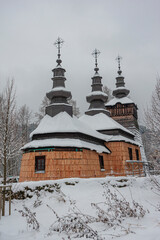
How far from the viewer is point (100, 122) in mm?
26281

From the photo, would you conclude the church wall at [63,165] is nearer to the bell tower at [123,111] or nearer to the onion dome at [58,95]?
the onion dome at [58,95]

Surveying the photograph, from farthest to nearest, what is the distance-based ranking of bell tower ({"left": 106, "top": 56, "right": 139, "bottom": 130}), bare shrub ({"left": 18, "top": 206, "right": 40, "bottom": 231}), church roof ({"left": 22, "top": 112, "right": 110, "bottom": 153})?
bell tower ({"left": 106, "top": 56, "right": 139, "bottom": 130}) → church roof ({"left": 22, "top": 112, "right": 110, "bottom": 153}) → bare shrub ({"left": 18, "top": 206, "right": 40, "bottom": 231})

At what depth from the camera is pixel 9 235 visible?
23.1 ft

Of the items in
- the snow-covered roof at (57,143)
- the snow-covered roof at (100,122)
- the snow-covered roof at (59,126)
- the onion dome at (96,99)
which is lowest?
the snow-covered roof at (57,143)

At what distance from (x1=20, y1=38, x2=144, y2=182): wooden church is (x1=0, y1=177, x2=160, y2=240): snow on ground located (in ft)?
12.9

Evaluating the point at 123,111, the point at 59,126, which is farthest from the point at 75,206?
the point at 123,111

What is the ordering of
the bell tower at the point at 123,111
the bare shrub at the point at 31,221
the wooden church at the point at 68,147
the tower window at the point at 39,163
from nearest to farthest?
the bare shrub at the point at 31,221 < the wooden church at the point at 68,147 < the tower window at the point at 39,163 < the bell tower at the point at 123,111

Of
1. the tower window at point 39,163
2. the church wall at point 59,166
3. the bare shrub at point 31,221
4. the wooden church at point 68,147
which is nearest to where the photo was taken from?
the bare shrub at point 31,221

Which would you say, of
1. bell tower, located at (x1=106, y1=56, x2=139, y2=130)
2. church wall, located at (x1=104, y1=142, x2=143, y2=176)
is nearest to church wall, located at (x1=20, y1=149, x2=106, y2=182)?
church wall, located at (x1=104, y1=142, x2=143, y2=176)

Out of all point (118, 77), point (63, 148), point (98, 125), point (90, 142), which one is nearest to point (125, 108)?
point (118, 77)

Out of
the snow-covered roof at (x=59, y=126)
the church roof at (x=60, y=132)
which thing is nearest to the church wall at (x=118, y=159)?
the church roof at (x=60, y=132)

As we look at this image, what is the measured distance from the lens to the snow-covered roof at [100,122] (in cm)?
2487

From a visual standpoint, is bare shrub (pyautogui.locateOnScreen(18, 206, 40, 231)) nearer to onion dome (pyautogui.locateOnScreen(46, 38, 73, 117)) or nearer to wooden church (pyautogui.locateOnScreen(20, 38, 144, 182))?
wooden church (pyautogui.locateOnScreen(20, 38, 144, 182))

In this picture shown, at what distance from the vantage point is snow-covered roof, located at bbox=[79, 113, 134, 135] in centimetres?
2487
